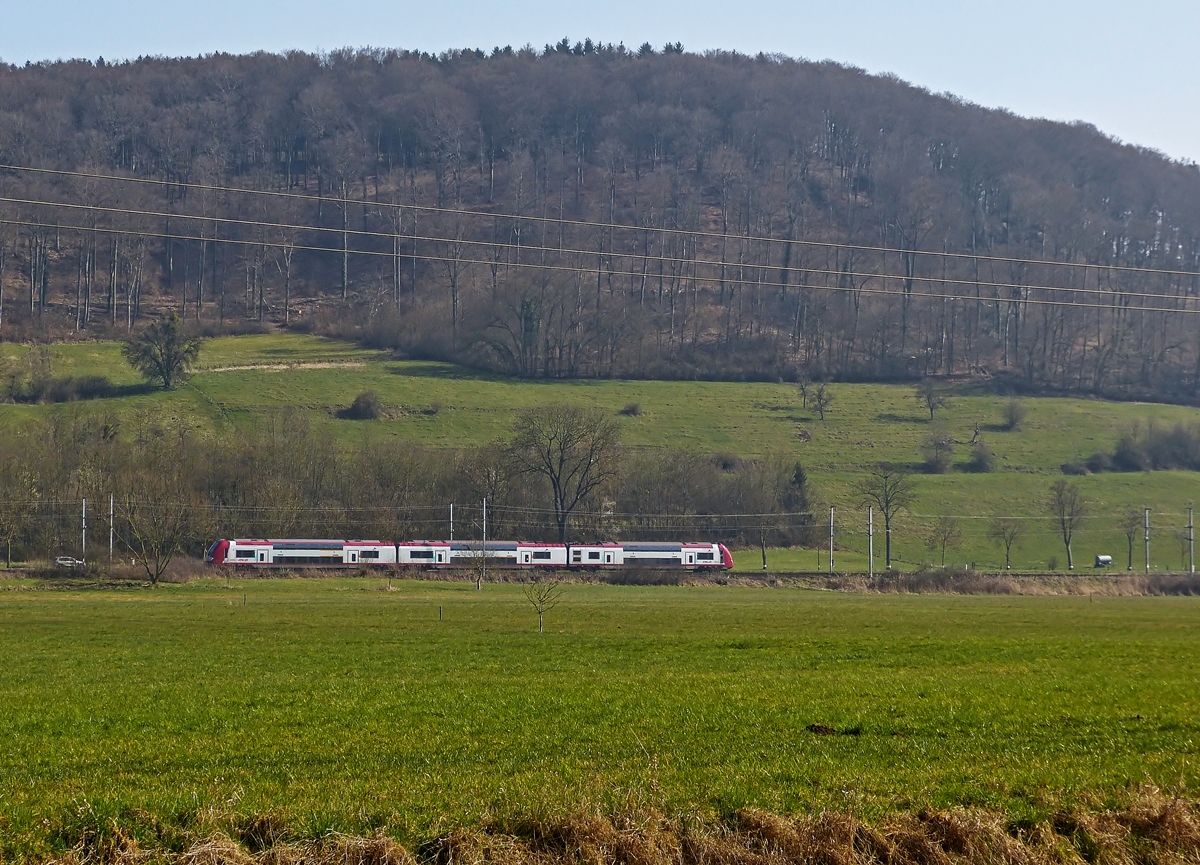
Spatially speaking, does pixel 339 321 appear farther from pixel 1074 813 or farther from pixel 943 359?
pixel 1074 813

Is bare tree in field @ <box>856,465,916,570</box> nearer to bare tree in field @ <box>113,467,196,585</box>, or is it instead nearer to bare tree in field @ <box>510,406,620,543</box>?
bare tree in field @ <box>510,406,620,543</box>

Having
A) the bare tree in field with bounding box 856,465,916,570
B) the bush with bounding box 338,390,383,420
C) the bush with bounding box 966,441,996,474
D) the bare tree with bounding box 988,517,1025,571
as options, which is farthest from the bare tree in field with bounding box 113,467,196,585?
Result: the bush with bounding box 966,441,996,474

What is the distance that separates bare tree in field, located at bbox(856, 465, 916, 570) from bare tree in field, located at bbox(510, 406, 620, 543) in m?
24.5

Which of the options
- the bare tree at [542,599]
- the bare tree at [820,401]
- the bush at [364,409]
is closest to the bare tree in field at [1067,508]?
the bare tree at [820,401]

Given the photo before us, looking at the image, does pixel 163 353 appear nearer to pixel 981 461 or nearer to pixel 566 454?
pixel 566 454

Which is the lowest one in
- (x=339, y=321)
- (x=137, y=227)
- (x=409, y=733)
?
(x=409, y=733)

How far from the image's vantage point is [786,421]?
5408 inches

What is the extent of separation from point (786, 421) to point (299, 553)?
62160 millimetres

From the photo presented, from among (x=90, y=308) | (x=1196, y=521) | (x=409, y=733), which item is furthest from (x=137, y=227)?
(x=409, y=733)

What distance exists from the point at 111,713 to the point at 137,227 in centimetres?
18519

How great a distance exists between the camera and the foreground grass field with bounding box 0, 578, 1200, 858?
43.1 feet

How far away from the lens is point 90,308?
188750mm

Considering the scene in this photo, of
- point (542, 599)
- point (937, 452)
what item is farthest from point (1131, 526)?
point (542, 599)

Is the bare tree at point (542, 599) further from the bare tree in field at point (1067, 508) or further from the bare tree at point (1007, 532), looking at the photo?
the bare tree in field at point (1067, 508)
